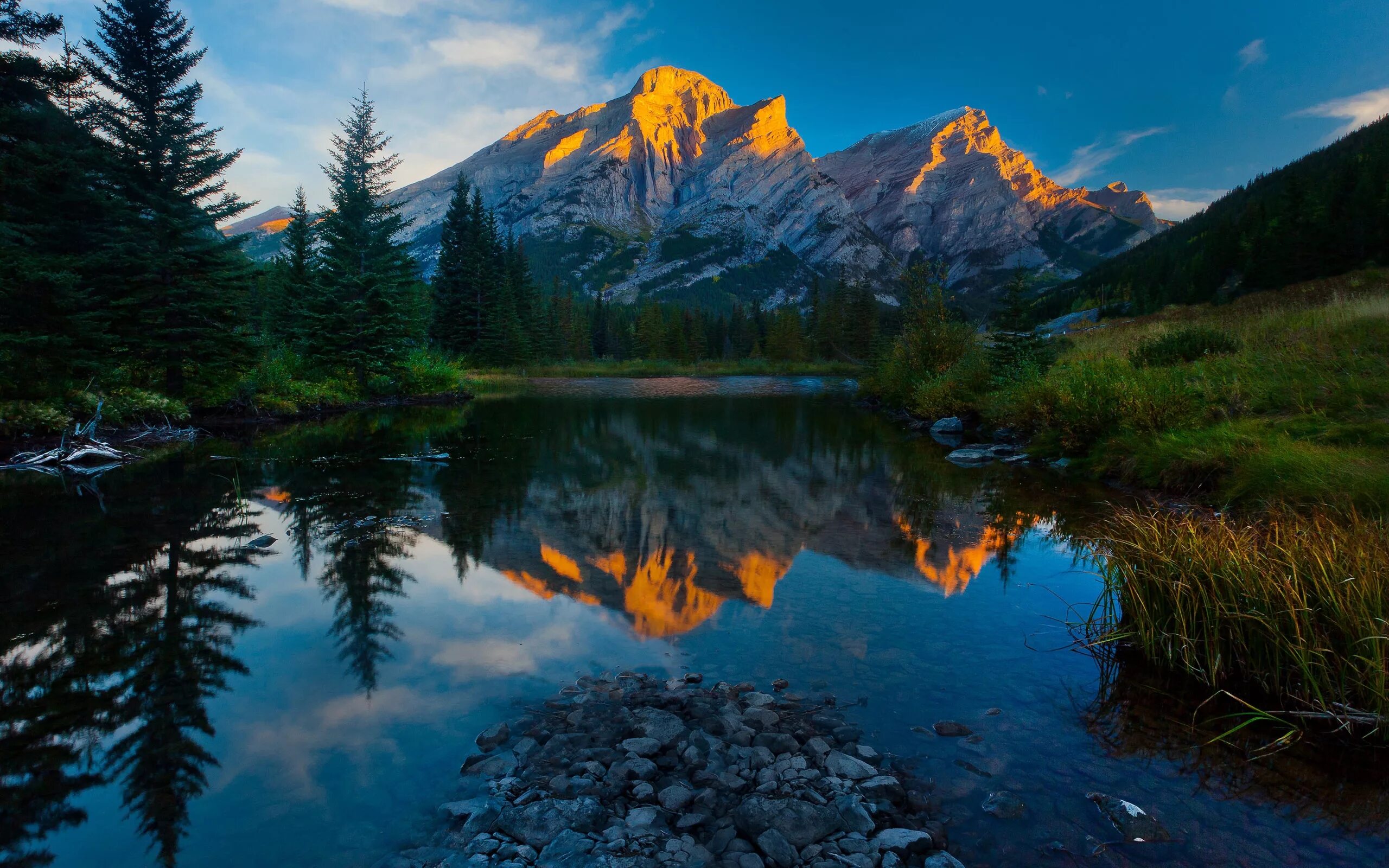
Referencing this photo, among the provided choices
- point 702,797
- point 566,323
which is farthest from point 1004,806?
point 566,323

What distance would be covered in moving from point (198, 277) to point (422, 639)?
74.9ft

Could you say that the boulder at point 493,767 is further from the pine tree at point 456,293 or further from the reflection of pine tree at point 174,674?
the pine tree at point 456,293

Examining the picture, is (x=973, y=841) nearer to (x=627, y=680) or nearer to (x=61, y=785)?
(x=627, y=680)

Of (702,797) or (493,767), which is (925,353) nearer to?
(702,797)

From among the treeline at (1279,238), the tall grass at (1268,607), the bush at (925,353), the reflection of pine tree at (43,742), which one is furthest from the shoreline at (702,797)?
the treeline at (1279,238)

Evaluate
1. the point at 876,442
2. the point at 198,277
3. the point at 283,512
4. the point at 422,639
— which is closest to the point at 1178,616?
the point at 422,639

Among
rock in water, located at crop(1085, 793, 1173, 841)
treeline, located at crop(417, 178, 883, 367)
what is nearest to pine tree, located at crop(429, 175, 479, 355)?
treeline, located at crop(417, 178, 883, 367)

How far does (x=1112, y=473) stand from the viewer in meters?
13.8

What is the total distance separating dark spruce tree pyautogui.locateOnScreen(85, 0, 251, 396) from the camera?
2059 cm

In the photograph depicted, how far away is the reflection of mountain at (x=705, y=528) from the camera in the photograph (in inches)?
328

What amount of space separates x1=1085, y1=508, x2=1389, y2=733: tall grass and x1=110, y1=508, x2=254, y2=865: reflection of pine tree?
7670 millimetres

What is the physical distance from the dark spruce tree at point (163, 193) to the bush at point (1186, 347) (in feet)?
102

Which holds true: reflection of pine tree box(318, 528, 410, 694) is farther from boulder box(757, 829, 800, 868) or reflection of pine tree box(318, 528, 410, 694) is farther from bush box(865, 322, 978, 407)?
bush box(865, 322, 978, 407)

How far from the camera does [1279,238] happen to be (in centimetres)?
4219
